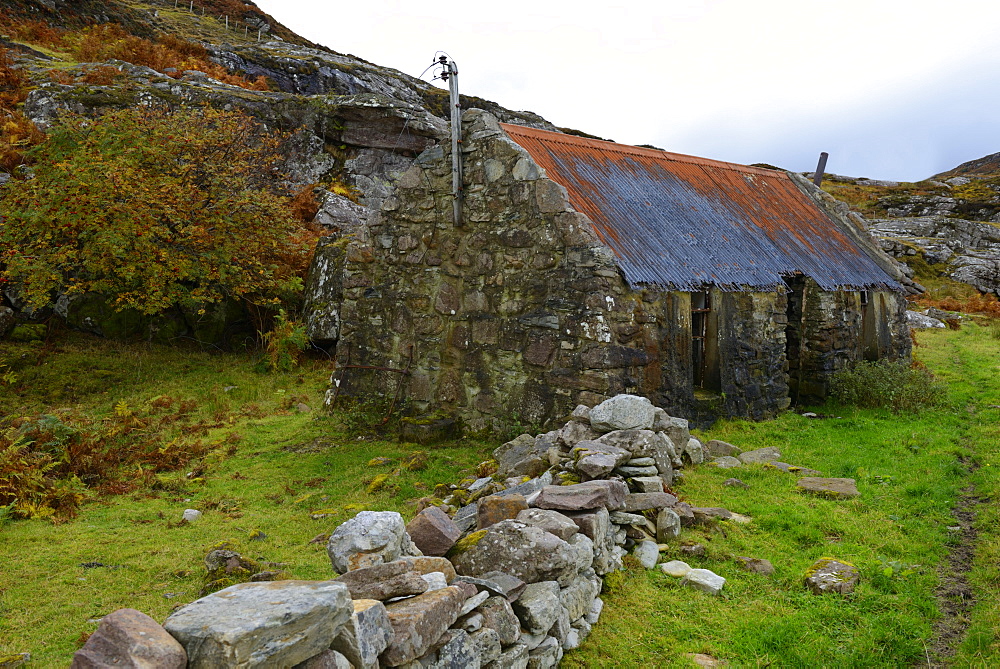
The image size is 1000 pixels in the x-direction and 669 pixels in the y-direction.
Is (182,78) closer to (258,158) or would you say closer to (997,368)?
(258,158)

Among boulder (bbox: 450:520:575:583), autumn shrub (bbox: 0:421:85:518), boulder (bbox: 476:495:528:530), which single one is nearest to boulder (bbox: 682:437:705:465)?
boulder (bbox: 476:495:528:530)

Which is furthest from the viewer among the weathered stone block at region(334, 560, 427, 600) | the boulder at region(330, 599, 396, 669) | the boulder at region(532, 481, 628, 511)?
the boulder at region(532, 481, 628, 511)

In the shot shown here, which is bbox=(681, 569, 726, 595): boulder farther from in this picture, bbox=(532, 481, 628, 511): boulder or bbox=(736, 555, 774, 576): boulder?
bbox=(532, 481, 628, 511): boulder

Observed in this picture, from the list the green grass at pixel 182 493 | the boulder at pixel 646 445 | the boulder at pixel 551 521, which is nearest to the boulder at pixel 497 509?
the boulder at pixel 551 521

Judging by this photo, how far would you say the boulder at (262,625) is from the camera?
2.62 metres

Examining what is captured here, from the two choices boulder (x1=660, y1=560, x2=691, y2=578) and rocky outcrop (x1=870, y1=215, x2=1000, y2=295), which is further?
rocky outcrop (x1=870, y1=215, x2=1000, y2=295)

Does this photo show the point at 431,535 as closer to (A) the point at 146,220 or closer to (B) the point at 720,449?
(B) the point at 720,449

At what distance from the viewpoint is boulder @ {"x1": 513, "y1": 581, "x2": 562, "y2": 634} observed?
4.11 metres

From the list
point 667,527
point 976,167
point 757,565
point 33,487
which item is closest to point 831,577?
point 757,565

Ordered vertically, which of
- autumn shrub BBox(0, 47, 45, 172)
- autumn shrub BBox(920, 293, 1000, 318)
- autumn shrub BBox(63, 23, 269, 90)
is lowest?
autumn shrub BBox(920, 293, 1000, 318)

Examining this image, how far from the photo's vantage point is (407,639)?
3203 millimetres

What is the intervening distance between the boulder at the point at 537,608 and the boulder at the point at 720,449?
17.6 ft

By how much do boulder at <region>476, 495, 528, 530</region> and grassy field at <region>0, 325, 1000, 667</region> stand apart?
998 millimetres

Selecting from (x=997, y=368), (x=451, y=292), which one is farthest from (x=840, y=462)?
(x=997, y=368)
